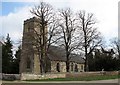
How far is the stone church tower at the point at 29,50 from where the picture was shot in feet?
171

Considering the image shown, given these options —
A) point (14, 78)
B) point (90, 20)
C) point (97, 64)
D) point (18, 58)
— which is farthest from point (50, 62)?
point (14, 78)

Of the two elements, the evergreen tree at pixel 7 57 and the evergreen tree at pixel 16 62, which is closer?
the evergreen tree at pixel 7 57

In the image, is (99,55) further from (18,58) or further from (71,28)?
(18,58)

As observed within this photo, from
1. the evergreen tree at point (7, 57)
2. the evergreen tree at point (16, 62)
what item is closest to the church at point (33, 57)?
the evergreen tree at point (16, 62)

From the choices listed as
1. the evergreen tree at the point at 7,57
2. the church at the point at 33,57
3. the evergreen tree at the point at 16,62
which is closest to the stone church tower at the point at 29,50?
the church at the point at 33,57

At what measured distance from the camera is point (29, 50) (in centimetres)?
5222

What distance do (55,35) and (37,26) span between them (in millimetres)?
8392

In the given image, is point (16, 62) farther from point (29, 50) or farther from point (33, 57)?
point (29, 50)

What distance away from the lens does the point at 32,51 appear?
51688 millimetres

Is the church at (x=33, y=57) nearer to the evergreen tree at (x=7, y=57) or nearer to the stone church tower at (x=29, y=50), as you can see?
the stone church tower at (x=29, y=50)

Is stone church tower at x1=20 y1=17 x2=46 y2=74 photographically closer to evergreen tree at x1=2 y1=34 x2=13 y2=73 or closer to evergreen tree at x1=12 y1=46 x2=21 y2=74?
evergreen tree at x1=12 y1=46 x2=21 y2=74

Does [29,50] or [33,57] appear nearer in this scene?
[29,50]

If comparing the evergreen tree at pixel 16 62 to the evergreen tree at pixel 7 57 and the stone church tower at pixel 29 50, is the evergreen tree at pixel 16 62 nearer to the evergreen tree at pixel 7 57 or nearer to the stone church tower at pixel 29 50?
the stone church tower at pixel 29 50

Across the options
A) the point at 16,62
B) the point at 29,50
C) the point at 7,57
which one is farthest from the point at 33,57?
the point at 29,50
